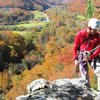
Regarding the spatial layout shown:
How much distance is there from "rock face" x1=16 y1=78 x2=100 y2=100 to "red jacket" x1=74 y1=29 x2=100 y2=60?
100 cm

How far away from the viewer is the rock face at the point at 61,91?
332 inches

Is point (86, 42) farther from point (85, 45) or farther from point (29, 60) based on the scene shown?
point (29, 60)

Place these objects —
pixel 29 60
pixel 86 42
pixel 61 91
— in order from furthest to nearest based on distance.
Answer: pixel 29 60 < pixel 61 91 < pixel 86 42

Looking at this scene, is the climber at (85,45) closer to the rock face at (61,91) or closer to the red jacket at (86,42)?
the red jacket at (86,42)

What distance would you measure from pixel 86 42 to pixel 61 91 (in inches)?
58.4

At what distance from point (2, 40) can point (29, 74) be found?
60.4 ft

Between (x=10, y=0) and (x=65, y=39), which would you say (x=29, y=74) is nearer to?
(x=65, y=39)

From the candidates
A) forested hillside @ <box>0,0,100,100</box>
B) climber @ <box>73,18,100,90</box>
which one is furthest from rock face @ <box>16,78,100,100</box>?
forested hillside @ <box>0,0,100,100</box>

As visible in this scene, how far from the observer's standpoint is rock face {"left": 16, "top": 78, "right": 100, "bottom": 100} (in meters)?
8.43

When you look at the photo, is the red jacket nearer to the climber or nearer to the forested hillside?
the climber

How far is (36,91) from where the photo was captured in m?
8.86

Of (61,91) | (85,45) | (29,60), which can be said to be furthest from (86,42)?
(29,60)

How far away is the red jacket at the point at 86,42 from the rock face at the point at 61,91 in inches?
39.3

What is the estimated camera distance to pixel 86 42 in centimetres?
818
